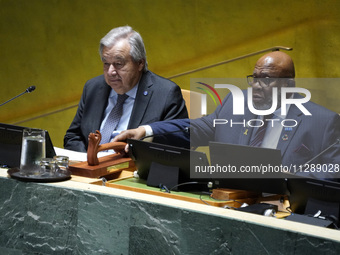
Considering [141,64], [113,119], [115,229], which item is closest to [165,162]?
[115,229]

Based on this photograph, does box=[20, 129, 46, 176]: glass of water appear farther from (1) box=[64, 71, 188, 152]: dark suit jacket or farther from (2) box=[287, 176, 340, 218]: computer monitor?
(1) box=[64, 71, 188, 152]: dark suit jacket

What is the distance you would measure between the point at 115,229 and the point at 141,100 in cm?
150

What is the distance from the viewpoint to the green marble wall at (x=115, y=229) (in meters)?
1.72

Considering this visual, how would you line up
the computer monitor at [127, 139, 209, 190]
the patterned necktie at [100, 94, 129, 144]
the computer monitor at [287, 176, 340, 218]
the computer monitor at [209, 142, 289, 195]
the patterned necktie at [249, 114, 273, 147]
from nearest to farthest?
the computer monitor at [287, 176, 340, 218], the computer monitor at [209, 142, 289, 195], the computer monitor at [127, 139, 209, 190], the patterned necktie at [249, 114, 273, 147], the patterned necktie at [100, 94, 129, 144]

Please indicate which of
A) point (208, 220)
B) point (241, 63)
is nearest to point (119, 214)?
point (208, 220)

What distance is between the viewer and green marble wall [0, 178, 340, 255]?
5.65 ft

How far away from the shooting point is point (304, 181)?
2055 millimetres

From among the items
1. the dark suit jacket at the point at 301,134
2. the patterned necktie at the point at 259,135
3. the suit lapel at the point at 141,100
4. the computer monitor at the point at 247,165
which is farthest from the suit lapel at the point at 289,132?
the suit lapel at the point at 141,100

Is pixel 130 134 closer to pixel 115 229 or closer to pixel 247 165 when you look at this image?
pixel 247 165

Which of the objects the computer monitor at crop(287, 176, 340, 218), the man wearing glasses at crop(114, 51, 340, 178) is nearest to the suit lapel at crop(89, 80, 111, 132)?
the man wearing glasses at crop(114, 51, 340, 178)

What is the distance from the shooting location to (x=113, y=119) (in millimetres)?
3365

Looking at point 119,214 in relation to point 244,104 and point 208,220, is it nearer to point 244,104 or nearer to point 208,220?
point 208,220

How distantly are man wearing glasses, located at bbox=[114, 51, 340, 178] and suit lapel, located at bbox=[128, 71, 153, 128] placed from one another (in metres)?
0.26

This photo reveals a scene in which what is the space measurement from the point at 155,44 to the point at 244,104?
9.10ft
